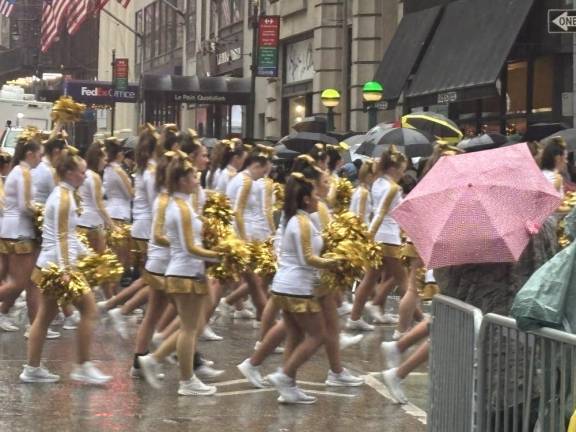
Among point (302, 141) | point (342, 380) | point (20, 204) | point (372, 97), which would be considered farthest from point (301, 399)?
point (372, 97)

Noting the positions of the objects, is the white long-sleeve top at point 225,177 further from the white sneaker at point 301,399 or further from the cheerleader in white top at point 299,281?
the white sneaker at point 301,399

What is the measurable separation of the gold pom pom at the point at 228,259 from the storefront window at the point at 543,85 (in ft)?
49.0

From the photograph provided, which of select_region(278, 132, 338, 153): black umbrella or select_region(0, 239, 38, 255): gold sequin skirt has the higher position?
select_region(278, 132, 338, 153): black umbrella

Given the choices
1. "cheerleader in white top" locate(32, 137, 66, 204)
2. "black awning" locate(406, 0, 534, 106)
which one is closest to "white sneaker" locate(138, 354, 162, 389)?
"cheerleader in white top" locate(32, 137, 66, 204)

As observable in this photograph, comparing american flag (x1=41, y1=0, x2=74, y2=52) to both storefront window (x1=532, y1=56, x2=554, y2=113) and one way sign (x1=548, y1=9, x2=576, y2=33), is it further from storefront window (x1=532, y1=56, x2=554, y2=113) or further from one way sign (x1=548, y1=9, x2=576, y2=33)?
one way sign (x1=548, y1=9, x2=576, y2=33)

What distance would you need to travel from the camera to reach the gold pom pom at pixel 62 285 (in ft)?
31.4

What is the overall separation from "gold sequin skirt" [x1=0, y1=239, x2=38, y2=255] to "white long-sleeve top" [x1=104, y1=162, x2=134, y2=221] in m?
2.36

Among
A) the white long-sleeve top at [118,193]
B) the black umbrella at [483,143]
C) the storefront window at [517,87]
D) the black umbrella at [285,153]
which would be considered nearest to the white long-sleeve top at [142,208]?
the white long-sleeve top at [118,193]

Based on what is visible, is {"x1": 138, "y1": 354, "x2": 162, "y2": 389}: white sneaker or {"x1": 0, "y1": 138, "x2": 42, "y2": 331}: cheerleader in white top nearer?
{"x1": 138, "y1": 354, "x2": 162, "y2": 389}: white sneaker

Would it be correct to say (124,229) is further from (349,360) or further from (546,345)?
(546,345)

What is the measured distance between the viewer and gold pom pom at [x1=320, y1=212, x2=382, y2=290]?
366 inches

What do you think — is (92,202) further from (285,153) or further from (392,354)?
(285,153)

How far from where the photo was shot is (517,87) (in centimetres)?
2559

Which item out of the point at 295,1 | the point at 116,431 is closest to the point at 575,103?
the point at 116,431
